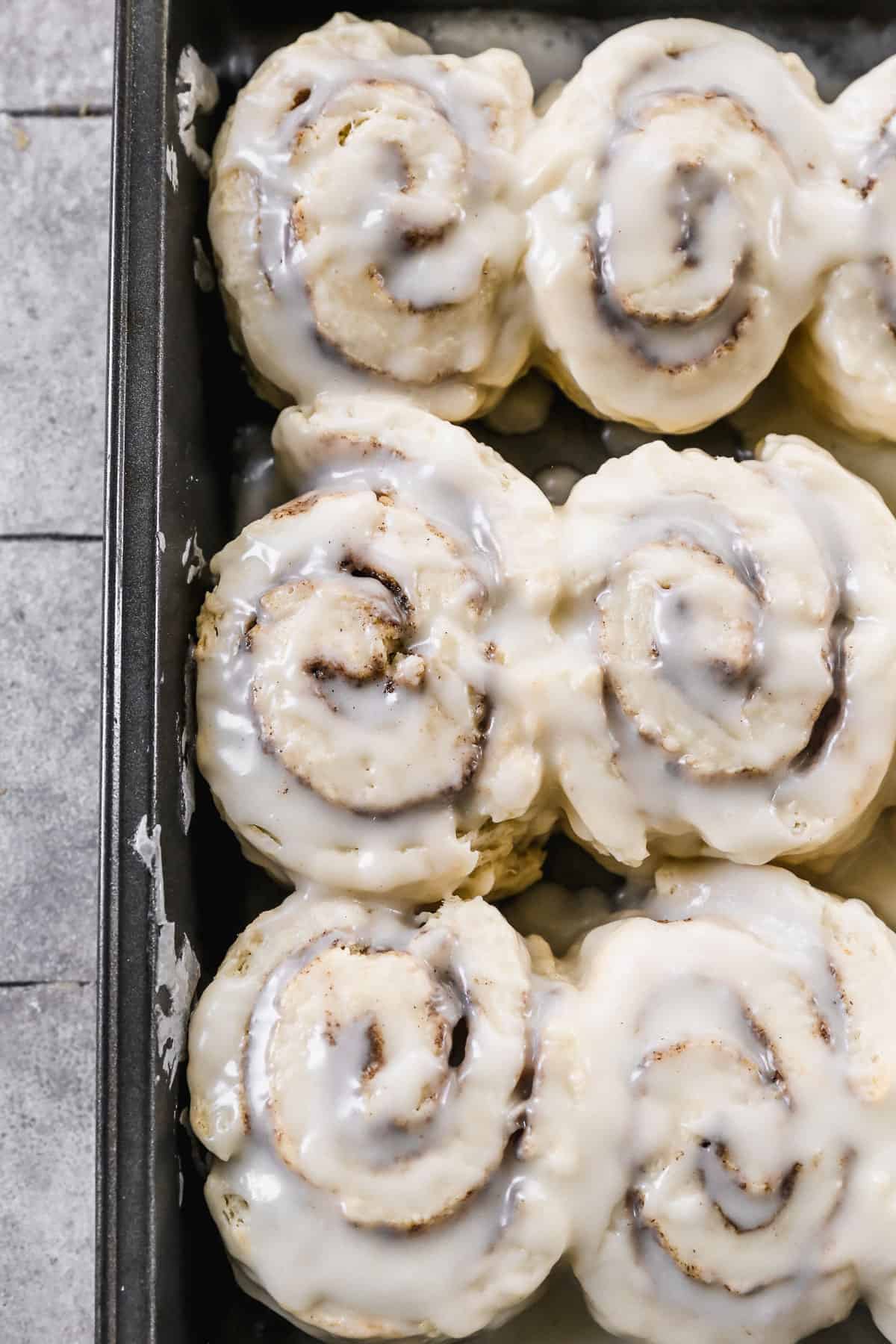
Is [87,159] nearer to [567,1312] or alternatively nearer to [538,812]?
[538,812]

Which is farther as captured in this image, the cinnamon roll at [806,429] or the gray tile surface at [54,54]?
the gray tile surface at [54,54]

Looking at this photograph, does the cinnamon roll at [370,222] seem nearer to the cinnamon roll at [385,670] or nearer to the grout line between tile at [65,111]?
the cinnamon roll at [385,670]

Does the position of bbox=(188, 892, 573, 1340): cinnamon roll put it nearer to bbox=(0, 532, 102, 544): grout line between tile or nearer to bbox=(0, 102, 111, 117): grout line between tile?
bbox=(0, 532, 102, 544): grout line between tile

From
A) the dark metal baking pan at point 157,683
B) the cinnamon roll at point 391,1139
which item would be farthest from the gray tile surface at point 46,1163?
the cinnamon roll at point 391,1139

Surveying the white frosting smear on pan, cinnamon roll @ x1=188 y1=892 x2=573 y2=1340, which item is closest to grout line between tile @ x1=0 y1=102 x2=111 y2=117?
the white frosting smear on pan

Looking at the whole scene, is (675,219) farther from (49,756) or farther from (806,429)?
(49,756)

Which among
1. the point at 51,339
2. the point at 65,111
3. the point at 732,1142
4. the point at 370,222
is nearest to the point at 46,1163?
the point at 732,1142

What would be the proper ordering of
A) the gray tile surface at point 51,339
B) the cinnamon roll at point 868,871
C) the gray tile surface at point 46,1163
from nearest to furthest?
1. the cinnamon roll at point 868,871
2. the gray tile surface at point 46,1163
3. the gray tile surface at point 51,339

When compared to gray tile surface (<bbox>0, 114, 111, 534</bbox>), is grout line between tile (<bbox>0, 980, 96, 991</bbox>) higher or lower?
lower
